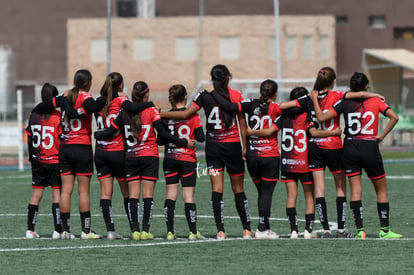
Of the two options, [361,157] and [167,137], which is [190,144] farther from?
[361,157]

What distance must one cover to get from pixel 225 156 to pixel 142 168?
39.7 inches

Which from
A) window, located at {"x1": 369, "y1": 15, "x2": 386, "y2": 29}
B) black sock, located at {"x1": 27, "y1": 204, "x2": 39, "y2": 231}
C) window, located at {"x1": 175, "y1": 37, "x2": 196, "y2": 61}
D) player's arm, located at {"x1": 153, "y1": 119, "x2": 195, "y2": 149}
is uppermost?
window, located at {"x1": 369, "y1": 15, "x2": 386, "y2": 29}

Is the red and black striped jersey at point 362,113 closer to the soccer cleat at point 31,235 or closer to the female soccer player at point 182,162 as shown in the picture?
the female soccer player at point 182,162

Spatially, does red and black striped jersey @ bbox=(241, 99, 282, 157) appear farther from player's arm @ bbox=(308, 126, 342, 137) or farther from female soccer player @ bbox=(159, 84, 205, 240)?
female soccer player @ bbox=(159, 84, 205, 240)

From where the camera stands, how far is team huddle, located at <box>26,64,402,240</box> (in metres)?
13.6

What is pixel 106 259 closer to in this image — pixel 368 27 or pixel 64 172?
pixel 64 172

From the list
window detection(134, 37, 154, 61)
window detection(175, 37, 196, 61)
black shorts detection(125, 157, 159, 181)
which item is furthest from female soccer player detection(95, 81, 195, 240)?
window detection(134, 37, 154, 61)

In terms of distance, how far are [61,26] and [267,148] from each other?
64.0 m

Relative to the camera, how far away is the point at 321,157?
13703 millimetres

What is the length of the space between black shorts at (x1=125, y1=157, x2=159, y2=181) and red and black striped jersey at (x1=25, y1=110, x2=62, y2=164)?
1132 mm

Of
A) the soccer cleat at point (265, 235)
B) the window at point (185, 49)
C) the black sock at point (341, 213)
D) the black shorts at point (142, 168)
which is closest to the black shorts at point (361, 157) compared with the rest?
the black sock at point (341, 213)

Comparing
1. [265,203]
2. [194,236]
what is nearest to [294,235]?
[265,203]

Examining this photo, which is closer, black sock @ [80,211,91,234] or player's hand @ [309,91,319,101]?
player's hand @ [309,91,319,101]

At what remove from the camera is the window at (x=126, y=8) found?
78.4 m
